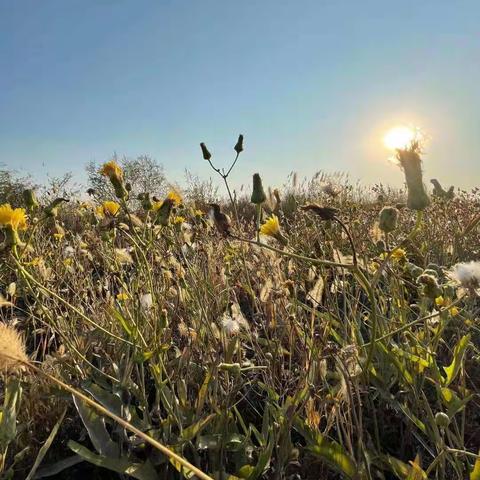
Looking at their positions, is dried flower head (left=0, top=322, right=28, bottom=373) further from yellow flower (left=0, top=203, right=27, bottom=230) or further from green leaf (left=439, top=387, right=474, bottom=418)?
green leaf (left=439, top=387, right=474, bottom=418)

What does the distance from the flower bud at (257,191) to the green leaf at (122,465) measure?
28.3 inches

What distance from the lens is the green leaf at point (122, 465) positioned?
1.05m

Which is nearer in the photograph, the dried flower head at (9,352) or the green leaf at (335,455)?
the dried flower head at (9,352)

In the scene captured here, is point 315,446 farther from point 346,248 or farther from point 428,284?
point 346,248

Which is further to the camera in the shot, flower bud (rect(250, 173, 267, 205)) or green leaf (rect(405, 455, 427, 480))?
flower bud (rect(250, 173, 267, 205))

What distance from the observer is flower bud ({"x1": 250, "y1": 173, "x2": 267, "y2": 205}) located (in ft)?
4.26

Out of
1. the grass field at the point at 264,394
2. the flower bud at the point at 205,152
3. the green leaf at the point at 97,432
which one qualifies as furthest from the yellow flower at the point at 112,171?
the green leaf at the point at 97,432

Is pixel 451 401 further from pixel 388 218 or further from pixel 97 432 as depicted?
pixel 97 432

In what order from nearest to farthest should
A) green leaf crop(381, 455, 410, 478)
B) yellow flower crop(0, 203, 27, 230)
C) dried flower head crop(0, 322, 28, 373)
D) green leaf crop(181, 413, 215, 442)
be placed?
1. dried flower head crop(0, 322, 28, 373)
2. green leaf crop(381, 455, 410, 478)
3. green leaf crop(181, 413, 215, 442)
4. yellow flower crop(0, 203, 27, 230)

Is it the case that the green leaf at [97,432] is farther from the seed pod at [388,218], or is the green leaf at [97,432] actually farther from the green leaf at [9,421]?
the seed pod at [388,218]

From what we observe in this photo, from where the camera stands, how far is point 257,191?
4.30ft

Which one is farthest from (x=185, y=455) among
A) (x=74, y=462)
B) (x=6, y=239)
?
(x=6, y=239)

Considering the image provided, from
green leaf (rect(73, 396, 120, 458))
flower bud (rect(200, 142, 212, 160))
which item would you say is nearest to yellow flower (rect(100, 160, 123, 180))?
flower bud (rect(200, 142, 212, 160))

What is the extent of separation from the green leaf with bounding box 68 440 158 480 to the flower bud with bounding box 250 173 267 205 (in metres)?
0.72
